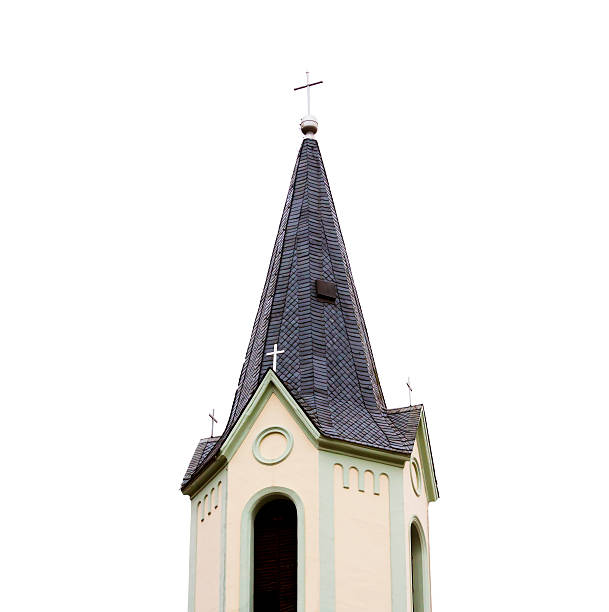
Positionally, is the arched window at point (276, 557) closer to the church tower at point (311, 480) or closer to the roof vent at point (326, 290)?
the church tower at point (311, 480)

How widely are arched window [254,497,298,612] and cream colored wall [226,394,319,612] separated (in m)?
0.40

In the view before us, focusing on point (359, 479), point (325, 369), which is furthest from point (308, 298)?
point (359, 479)

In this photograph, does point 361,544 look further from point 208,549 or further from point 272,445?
point 208,549

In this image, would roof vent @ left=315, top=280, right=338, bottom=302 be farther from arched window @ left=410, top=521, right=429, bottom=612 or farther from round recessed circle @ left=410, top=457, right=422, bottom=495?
arched window @ left=410, top=521, right=429, bottom=612

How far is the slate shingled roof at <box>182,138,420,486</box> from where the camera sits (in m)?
31.4

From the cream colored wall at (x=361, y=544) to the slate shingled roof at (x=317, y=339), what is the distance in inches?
38.5

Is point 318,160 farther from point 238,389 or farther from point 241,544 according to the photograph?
point 241,544

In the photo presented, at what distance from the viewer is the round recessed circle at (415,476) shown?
103ft

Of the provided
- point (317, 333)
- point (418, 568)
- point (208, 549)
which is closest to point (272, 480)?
point (208, 549)

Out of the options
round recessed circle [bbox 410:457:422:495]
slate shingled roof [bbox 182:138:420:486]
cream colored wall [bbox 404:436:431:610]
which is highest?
slate shingled roof [bbox 182:138:420:486]

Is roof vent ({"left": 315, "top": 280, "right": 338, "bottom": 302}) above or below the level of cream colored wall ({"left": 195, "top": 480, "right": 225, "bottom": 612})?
above

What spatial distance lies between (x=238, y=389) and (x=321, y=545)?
5.39m

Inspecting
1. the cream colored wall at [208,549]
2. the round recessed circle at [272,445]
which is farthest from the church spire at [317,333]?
the cream colored wall at [208,549]

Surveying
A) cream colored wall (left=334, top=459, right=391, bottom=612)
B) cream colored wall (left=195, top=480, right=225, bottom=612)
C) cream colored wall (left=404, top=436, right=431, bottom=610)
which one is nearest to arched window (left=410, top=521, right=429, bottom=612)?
cream colored wall (left=404, top=436, right=431, bottom=610)
